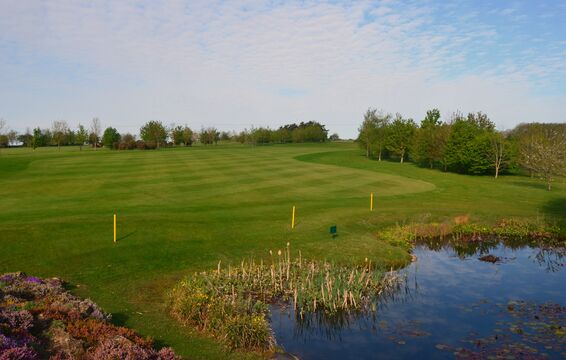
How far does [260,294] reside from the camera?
19.3 m

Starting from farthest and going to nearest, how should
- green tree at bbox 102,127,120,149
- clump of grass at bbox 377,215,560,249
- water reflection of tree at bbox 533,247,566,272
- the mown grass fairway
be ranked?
green tree at bbox 102,127,120,149, clump of grass at bbox 377,215,560,249, water reflection of tree at bbox 533,247,566,272, the mown grass fairway

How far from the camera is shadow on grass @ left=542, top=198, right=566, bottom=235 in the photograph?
1325 inches

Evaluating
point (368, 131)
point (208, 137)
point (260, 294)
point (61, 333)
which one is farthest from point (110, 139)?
point (61, 333)

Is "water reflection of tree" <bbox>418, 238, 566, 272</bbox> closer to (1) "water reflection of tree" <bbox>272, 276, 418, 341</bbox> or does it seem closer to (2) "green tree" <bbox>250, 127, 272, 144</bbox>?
(1) "water reflection of tree" <bbox>272, 276, 418, 341</bbox>

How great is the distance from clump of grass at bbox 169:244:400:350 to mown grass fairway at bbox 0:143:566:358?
33.1 inches

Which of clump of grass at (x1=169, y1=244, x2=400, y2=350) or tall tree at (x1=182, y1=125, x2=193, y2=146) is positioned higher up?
tall tree at (x1=182, y1=125, x2=193, y2=146)

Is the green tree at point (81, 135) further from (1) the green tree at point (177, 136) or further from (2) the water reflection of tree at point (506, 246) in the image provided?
(2) the water reflection of tree at point (506, 246)

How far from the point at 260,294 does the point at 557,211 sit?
1216 inches

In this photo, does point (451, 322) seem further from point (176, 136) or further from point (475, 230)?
point (176, 136)

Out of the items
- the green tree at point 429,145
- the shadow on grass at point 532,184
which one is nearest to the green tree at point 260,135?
the green tree at point 429,145

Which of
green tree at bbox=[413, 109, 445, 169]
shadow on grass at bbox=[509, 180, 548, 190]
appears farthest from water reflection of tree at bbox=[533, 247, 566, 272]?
green tree at bbox=[413, 109, 445, 169]

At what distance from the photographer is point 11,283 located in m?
16.7

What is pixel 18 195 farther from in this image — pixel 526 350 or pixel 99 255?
pixel 526 350

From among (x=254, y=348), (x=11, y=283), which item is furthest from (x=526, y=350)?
(x=11, y=283)
